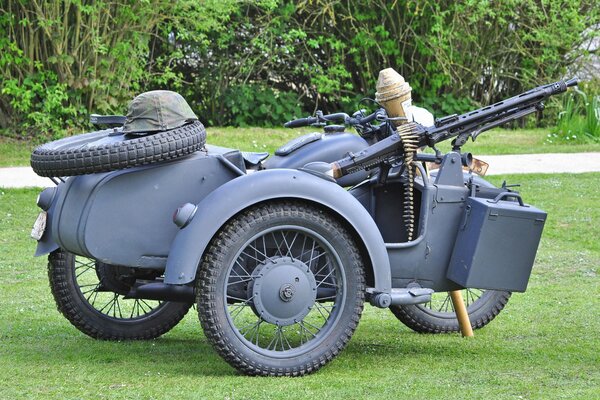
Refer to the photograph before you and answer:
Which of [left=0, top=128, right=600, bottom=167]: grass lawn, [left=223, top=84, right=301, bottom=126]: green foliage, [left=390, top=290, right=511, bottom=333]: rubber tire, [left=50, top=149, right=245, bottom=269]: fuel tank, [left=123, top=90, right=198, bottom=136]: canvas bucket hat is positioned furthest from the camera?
[left=223, top=84, right=301, bottom=126]: green foliage

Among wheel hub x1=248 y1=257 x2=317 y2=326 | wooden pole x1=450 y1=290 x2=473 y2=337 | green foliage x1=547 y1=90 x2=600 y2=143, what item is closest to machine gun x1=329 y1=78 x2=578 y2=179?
wheel hub x1=248 y1=257 x2=317 y2=326

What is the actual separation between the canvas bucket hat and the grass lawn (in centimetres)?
773

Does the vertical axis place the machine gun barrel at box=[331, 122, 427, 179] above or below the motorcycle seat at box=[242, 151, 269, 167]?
above

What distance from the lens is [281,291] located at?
534cm

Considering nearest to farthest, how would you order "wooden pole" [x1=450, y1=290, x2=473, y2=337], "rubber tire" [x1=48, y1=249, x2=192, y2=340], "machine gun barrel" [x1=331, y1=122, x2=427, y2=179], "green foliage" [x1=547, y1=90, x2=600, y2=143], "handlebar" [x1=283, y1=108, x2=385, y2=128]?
"machine gun barrel" [x1=331, y1=122, x2=427, y2=179], "handlebar" [x1=283, y1=108, x2=385, y2=128], "rubber tire" [x1=48, y1=249, x2=192, y2=340], "wooden pole" [x1=450, y1=290, x2=473, y2=337], "green foliage" [x1=547, y1=90, x2=600, y2=143]

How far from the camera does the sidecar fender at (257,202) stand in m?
5.19

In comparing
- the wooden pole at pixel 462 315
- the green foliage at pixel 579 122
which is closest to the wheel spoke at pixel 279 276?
the wooden pole at pixel 462 315

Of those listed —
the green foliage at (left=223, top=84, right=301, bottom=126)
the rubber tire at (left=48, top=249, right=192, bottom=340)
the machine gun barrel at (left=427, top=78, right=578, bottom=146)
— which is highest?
the machine gun barrel at (left=427, top=78, right=578, bottom=146)

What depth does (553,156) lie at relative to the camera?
1383 centimetres

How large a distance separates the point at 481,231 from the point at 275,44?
1074 cm

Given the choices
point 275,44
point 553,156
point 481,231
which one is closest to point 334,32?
point 275,44

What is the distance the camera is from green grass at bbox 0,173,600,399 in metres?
5.06

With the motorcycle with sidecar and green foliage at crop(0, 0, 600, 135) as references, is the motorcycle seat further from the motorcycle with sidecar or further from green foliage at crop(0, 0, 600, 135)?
green foliage at crop(0, 0, 600, 135)

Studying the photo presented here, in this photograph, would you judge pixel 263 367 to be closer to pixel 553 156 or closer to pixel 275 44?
pixel 553 156
